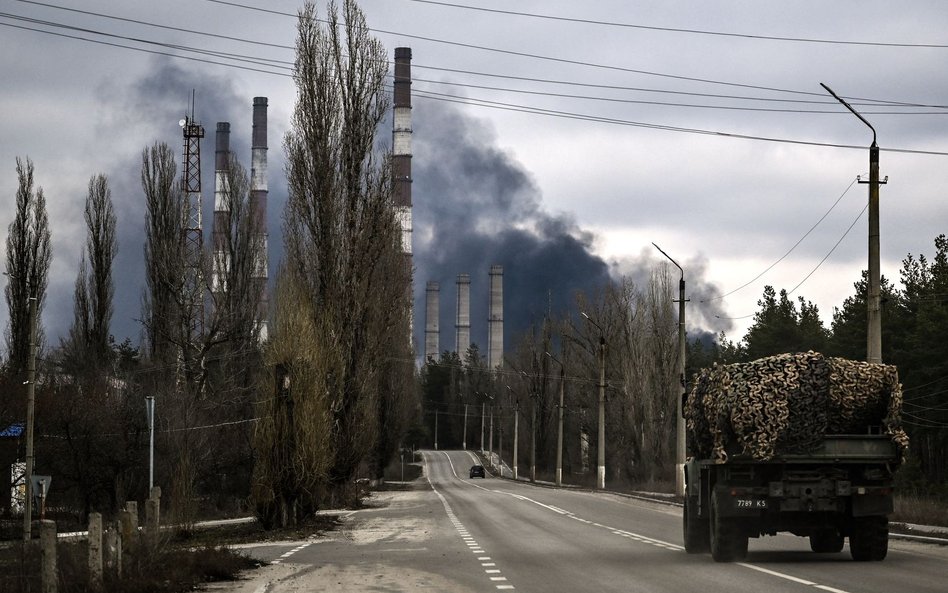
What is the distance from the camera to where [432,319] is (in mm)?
165375

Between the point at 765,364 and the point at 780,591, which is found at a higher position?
the point at 765,364

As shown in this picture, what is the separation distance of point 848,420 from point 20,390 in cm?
3137

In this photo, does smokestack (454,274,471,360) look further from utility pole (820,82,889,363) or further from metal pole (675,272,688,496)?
utility pole (820,82,889,363)

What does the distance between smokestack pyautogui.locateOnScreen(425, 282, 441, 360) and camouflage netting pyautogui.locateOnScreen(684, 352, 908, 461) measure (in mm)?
144668

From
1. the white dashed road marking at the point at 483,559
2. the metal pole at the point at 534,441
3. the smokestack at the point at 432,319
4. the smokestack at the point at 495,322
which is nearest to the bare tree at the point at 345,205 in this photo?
the white dashed road marking at the point at 483,559

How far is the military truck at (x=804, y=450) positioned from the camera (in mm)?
18156

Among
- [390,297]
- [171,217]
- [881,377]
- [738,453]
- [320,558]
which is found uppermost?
[171,217]

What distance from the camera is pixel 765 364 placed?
19109 mm

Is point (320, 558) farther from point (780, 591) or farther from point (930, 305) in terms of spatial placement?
point (930, 305)

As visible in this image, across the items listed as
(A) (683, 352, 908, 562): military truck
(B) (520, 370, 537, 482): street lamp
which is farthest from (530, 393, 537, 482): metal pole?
(A) (683, 352, 908, 562): military truck

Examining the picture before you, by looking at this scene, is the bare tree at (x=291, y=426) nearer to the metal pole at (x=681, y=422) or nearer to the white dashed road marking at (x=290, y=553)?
the white dashed road marking at (x=290, y=553)

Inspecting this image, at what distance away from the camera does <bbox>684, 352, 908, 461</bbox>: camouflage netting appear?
18234mm

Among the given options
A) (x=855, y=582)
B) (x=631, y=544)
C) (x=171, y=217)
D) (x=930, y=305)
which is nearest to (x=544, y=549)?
(x=631, y=544)

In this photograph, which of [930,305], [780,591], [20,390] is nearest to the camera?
[780,591]
